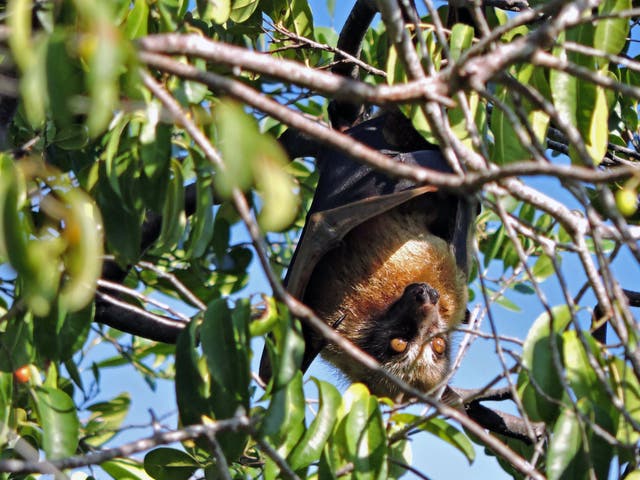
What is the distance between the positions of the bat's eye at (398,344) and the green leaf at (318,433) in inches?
115

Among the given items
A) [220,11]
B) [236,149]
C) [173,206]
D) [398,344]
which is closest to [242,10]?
[220,11]

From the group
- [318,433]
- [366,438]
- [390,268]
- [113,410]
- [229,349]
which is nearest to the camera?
[229,349]

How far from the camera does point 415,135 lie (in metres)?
4.83

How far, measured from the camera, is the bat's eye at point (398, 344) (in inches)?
211

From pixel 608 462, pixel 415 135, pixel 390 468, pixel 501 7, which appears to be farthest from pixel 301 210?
pixel 608 462

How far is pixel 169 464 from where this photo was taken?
299 centimetres

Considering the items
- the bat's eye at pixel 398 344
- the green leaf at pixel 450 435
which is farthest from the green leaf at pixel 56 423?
the bat's eye at pixel 398 344

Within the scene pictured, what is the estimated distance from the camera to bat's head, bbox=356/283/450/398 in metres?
5.25

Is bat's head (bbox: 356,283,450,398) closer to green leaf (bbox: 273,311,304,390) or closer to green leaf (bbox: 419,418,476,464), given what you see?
green leaf (bbox: 419,418,476,464)

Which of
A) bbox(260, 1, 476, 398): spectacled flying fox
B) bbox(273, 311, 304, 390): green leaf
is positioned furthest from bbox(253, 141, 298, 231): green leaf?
bbox(260, 1, 476, 398): spectacled flying fox

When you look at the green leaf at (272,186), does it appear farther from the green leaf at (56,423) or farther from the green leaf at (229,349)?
the green leaf at (56,423)

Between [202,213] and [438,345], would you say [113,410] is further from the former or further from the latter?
[202,213]

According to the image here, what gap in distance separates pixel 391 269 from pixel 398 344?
1.54 ft

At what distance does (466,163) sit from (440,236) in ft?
10.5
